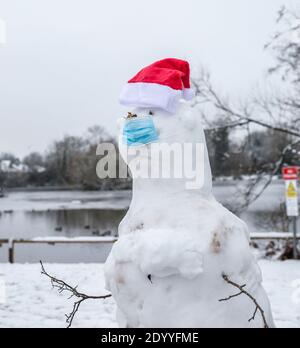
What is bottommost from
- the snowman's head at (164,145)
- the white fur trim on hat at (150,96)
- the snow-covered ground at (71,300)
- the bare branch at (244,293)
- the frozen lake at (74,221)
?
the frozen lake at (74,221)

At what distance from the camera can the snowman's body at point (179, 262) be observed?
86.4 inches

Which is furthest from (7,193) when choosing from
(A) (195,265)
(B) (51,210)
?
(A) (195,265)

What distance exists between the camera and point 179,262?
217 centimetres

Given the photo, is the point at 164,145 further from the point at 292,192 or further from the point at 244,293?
the point at 292,192

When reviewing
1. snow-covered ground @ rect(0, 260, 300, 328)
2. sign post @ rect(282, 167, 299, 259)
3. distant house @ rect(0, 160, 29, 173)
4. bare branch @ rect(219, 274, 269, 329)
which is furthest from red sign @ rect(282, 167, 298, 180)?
distant house @ rect(0, 160, 29, 173)

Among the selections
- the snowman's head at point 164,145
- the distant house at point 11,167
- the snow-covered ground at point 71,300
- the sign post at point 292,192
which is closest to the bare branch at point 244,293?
the snowman's head at point 164,145

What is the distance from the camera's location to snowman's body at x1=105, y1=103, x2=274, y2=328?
2.19m

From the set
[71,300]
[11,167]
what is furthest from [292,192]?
[11,167]

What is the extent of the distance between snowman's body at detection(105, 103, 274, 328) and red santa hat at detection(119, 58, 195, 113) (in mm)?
131

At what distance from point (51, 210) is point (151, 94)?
2080 centimetres

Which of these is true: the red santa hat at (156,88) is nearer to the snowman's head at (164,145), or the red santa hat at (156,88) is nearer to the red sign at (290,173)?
the snowman's head at (164,145)

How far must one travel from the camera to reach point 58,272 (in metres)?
7.26

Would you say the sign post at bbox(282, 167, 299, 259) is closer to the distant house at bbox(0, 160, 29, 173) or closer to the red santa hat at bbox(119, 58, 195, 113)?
the red santa hat at bbox(119, 58, 195, 113)
